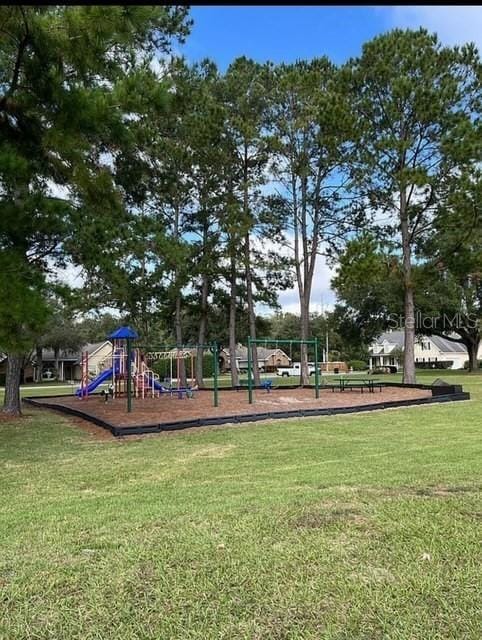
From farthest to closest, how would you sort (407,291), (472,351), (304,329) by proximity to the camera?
(472,351)
(304,329)
(407,291)

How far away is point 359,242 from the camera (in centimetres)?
1652

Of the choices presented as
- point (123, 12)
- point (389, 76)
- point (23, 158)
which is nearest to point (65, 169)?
point (23, 158)

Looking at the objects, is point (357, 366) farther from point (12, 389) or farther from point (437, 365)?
point (12, 389)

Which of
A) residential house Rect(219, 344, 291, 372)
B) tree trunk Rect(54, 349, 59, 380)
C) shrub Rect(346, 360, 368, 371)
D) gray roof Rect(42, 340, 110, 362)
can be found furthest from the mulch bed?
shrub Rect(346, 360, 368, 371)

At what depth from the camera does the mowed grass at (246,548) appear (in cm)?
230

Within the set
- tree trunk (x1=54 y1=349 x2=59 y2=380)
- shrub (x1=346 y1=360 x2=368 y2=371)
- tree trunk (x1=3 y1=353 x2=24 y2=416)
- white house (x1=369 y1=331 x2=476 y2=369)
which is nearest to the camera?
tree trunk (x1=3 y1=353 x2=24 y2=416)

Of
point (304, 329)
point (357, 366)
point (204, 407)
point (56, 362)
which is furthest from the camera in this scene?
point (357, 366)

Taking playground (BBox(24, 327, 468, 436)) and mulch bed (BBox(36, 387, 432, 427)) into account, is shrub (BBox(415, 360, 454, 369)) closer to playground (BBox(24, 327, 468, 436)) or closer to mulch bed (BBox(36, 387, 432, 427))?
playground (BBox(24, 327, 468, 436))

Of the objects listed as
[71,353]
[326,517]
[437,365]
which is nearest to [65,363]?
[71,353]

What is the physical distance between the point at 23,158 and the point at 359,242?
39.6 feet

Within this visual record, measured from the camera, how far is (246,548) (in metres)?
3.10

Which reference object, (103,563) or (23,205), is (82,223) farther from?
(103,563)

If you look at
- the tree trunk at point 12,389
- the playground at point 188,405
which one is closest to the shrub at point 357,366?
the playground at point 188,405

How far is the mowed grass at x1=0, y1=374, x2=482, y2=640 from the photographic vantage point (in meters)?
2.30
